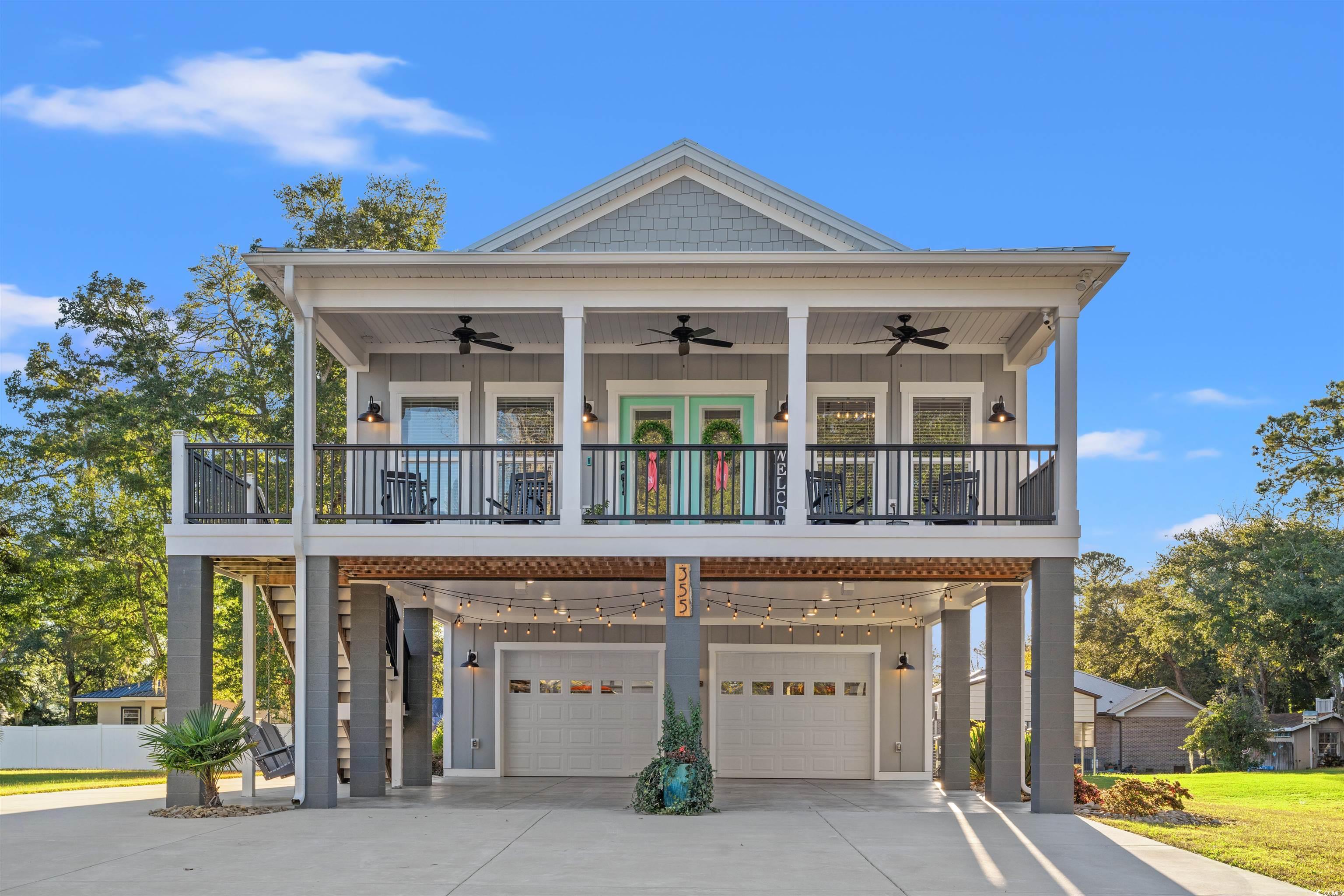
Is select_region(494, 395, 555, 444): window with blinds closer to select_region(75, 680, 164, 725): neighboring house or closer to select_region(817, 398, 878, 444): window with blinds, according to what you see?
select_region(817, 398, 878, 444): window with blinds

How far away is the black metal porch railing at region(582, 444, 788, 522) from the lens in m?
13.0

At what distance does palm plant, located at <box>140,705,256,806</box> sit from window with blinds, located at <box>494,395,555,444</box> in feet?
16.4

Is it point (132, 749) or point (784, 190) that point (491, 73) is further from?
point (784, 190)

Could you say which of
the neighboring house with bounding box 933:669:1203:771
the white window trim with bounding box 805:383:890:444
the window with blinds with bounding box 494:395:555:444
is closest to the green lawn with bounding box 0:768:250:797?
the window with blinds with bounding box 494:395:555:444

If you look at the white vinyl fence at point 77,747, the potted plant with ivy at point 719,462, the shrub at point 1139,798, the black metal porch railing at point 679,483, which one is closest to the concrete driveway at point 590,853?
the shrub at point 1139,798

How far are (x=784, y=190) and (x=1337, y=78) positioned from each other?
73.3 feet

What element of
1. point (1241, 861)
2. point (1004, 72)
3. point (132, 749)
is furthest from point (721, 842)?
point (1004, 72)

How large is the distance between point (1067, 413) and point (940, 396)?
306 cm

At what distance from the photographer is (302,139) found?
31.9 metres

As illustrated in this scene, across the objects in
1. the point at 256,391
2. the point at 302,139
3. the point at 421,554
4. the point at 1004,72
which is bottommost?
the point at 421,554

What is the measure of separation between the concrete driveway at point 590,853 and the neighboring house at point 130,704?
72.3ft

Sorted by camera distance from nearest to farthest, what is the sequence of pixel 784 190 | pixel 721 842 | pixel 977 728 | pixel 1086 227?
pixel 721 842 → pixel 784 190 → pixel 1086 227 → pixel 977 728

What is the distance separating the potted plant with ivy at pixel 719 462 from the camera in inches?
548

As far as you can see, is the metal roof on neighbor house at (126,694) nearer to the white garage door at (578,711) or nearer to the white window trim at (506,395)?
the white garage door at (578,711)
